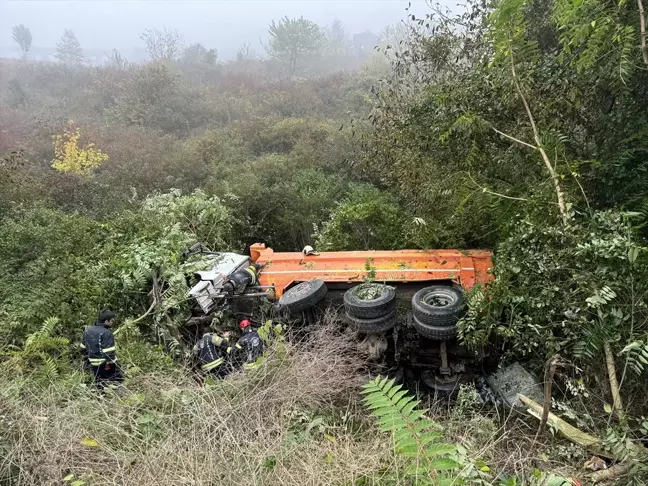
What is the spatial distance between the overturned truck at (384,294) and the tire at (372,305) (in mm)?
10

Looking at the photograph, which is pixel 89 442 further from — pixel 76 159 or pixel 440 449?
pixel 76 159

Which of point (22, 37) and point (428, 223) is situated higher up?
point (22, 37)

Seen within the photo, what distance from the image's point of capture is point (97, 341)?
15.7 feet

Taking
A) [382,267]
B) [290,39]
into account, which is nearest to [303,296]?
[382,267]

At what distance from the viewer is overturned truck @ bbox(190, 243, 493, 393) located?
461cm

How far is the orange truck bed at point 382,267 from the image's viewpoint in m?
5.14

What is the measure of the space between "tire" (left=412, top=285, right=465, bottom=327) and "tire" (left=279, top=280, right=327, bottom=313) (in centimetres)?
108

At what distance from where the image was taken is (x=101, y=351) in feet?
15.6

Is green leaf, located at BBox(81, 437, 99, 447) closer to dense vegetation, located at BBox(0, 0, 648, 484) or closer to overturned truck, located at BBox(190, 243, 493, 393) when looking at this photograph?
dense vegetation, located at BBox(0, 0, 648, 484)

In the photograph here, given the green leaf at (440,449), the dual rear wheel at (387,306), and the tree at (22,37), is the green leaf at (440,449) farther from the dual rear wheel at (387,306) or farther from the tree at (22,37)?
the tree at (22,37)

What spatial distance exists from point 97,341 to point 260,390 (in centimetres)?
237

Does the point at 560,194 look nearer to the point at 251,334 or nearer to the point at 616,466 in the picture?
the point at 616,466

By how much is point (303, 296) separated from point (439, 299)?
1492mm

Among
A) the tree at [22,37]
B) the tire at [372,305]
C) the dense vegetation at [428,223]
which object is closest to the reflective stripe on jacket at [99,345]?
the dense vegetation at [428,223]
